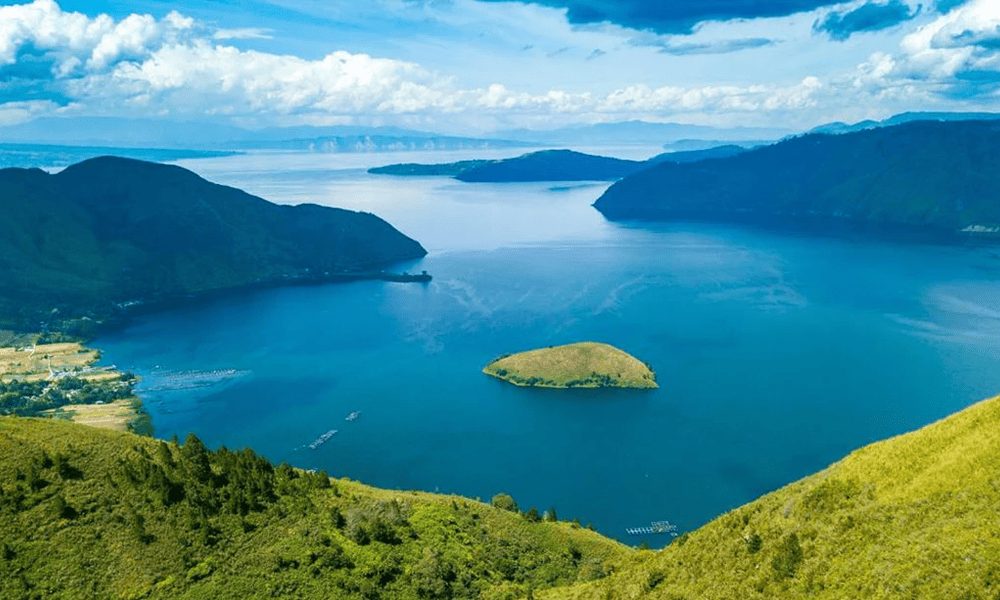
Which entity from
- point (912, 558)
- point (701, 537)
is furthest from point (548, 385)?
point (912, 558)

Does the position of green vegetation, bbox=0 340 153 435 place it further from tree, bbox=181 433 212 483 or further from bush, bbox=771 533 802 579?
bush, bbox=771 533 802 579

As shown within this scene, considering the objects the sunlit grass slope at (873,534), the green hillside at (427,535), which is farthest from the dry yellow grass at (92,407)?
the sunlit grass slope at (873,534)

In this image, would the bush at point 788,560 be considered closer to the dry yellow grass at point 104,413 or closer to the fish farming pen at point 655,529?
the fish farming pen at point 655,529

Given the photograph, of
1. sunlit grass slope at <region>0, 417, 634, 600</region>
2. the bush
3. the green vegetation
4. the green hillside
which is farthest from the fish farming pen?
the green vegetation

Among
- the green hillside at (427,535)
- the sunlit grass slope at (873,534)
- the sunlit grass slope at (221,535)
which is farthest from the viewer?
the sunlit grass slope at (221,535)

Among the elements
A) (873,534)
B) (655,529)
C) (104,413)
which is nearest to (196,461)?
(873,534)

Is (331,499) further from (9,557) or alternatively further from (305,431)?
(305,431)
